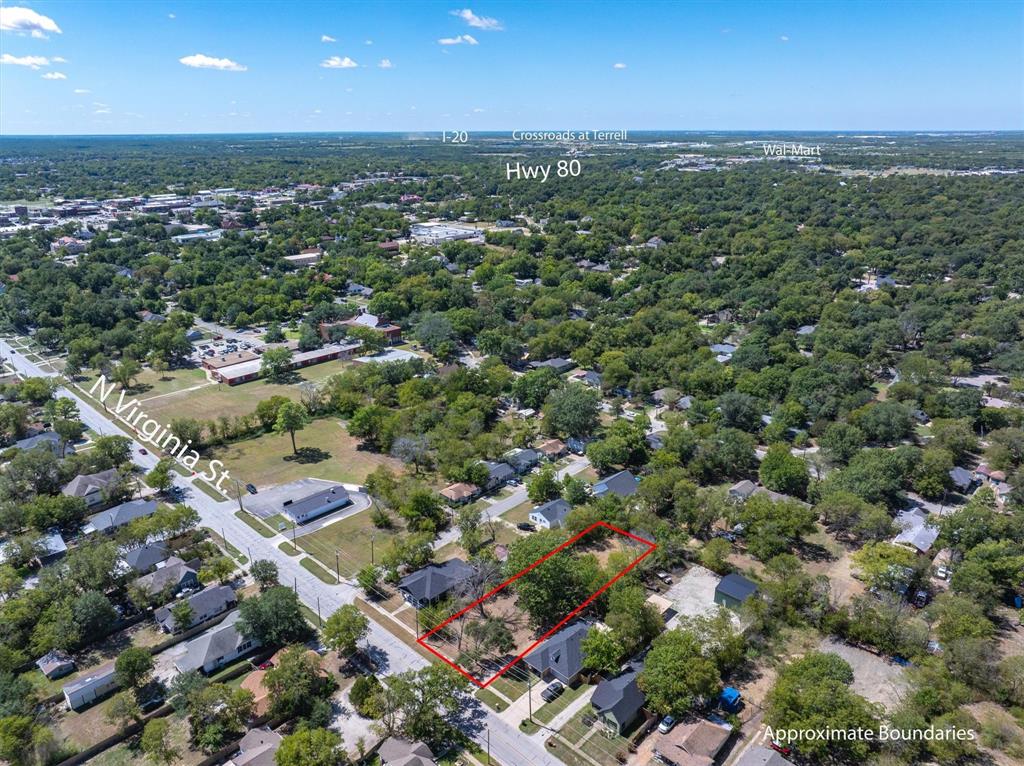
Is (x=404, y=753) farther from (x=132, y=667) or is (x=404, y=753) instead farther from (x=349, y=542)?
(x=349, y=542)

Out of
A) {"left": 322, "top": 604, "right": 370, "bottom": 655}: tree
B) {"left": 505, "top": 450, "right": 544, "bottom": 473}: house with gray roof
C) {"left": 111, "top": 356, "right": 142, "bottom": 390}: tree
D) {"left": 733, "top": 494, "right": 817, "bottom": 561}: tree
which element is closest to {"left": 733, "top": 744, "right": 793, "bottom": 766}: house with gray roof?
{"left": 733, "top": 494, "right": 817, "bottom": 561}: tree

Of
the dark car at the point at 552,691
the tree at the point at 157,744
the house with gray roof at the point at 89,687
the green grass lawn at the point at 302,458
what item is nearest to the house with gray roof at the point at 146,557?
the house with gray roof at the point at 89,687

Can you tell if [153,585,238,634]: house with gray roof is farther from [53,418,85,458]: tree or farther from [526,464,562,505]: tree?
[53,418,85,458]: tree

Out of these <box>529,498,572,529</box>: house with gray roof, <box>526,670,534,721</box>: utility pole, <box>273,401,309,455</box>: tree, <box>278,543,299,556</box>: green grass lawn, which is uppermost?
<box>273,401,309,455</box>: tree

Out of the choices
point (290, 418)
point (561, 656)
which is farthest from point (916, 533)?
point (290, 418)

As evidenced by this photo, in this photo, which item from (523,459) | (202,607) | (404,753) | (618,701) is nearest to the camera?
(404,753)
